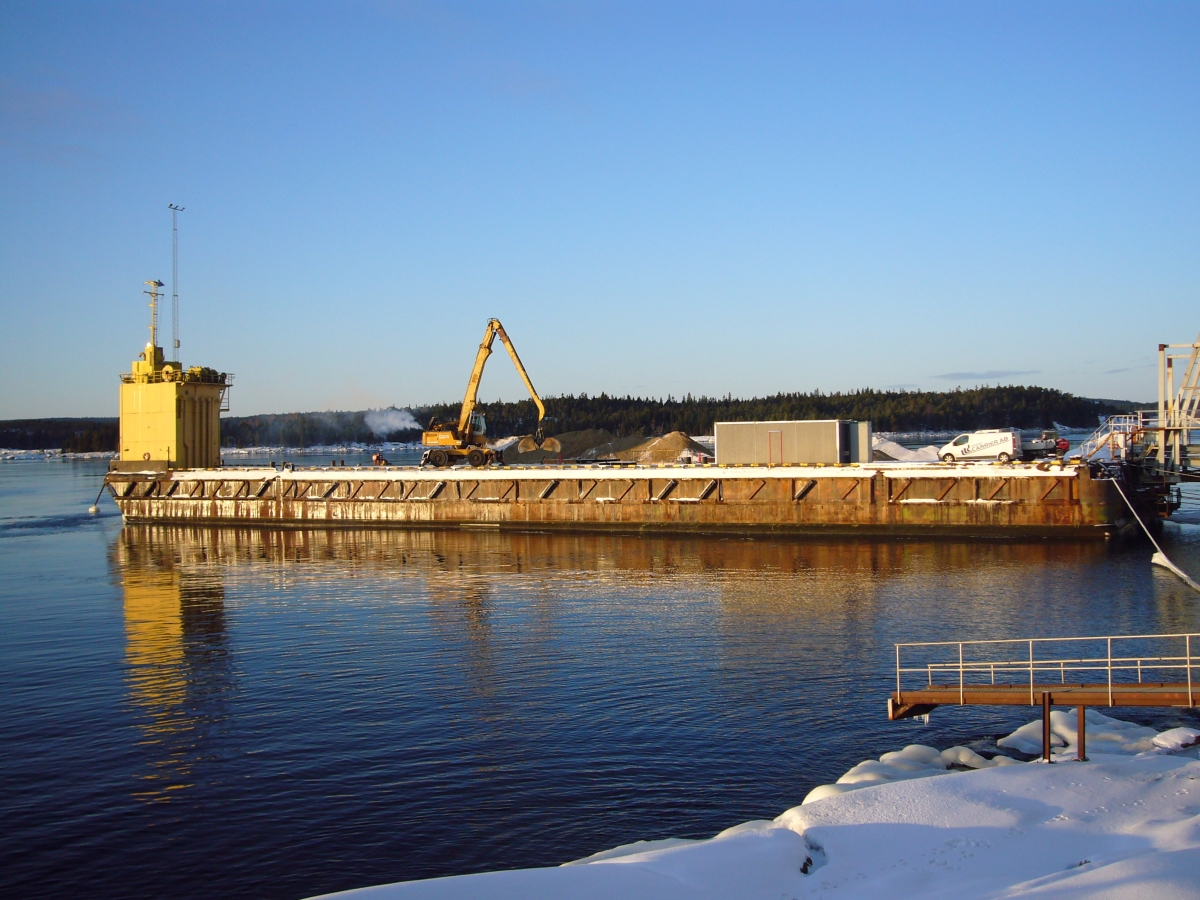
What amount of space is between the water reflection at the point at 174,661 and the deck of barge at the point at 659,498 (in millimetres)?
12467

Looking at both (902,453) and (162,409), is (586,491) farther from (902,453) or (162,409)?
(902,453)

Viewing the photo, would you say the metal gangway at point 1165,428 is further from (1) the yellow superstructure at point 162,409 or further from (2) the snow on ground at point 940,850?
(1) the yellow superstructure at point 162,409

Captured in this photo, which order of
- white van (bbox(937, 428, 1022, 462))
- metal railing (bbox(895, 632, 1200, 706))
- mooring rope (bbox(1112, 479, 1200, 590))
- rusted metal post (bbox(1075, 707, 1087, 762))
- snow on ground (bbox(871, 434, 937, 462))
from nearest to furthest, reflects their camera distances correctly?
rusted metal post (bbox(1075, 707, 1087, 762)) → metal railing (bbox(895, 632, 1200, 706)) → mooring rope (bbox(1112, 479, 1200, 590)) → white van (bbox(937, 428, 1022, 462)) → snow on ground (bbox(871, 434, 937, 462))

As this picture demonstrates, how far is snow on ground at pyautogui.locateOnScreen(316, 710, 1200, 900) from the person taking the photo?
422 inches

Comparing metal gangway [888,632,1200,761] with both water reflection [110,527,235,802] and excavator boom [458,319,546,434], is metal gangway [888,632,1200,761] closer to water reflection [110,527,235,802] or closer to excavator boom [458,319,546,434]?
water reflection [110,527,235,802]

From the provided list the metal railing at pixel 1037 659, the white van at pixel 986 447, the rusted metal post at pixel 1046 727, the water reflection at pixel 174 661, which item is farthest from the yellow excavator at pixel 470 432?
the rusted metal post at pixel 1046 727

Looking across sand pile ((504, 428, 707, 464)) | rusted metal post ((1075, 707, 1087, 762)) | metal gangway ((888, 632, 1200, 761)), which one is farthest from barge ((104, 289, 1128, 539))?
rusted metal post ((1075, 707, 1087, 762))

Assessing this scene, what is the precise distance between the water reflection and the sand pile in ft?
127

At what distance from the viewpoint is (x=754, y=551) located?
42.5 m

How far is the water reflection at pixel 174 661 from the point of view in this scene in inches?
698

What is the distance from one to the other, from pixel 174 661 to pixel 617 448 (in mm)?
85575

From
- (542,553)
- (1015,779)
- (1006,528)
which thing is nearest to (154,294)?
(542,553)

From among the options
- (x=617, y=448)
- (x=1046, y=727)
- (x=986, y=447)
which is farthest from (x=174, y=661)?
(x=617, y=448)

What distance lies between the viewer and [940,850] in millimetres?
11805
